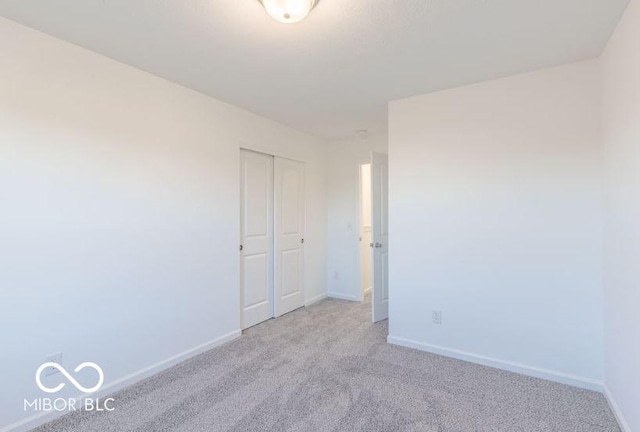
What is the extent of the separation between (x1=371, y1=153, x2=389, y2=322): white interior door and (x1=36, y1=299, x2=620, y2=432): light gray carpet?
0.76 m

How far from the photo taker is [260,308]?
12.0ft

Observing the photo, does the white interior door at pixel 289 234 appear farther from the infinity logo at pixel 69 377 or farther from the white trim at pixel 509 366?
the infinity logo at pixel 69 377

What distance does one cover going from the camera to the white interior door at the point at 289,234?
3.88 meters

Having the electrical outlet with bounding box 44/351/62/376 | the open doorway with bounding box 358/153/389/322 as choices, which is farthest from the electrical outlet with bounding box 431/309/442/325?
the electrical outlet with bounding box 44/351/62/376

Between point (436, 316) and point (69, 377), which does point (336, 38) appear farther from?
point (69, 377)

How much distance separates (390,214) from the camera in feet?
10.1

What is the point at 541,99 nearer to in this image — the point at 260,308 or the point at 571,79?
the point at 571,79

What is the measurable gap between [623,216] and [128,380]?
340 cm

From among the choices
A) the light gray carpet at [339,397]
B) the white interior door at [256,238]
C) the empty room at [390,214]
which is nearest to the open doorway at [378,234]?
the empty room at [390,214]

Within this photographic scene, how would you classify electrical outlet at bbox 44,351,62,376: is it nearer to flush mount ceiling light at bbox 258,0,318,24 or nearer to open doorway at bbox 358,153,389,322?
flush mount ceiling light at bbox 258,0,318,24

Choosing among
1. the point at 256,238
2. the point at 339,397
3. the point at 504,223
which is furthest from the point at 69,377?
the point at 504,223

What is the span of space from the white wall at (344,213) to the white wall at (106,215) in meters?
1.78

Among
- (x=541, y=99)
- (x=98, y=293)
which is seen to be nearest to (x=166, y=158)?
(x=98, y=293)

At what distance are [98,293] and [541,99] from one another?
139 inches
